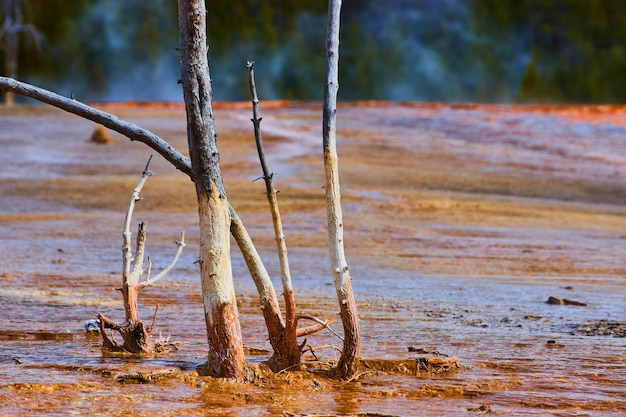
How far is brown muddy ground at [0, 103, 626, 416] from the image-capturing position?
448 centimetres

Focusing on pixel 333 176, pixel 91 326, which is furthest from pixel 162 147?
pixel 91 326

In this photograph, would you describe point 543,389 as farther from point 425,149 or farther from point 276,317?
point 425,149

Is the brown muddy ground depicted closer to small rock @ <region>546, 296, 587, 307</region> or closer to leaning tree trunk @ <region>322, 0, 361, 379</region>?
small rock @ <region>546, 296, 587, 307</region>

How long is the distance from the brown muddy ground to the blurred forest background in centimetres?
1448

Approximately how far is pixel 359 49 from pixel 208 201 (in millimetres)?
Answer: 35820

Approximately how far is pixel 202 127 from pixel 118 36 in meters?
34.8

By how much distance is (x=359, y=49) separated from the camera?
39750mm

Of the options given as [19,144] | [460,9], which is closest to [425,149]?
[19,144]

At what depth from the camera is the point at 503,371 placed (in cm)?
503

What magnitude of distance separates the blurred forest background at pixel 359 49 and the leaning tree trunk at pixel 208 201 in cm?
3126

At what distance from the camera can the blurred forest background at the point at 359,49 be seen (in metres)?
37.0

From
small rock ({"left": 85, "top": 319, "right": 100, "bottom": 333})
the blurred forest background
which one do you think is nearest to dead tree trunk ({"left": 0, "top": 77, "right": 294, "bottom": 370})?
small rock ({"left": 85, "top": 319, "right": 100, "bottom": 333})

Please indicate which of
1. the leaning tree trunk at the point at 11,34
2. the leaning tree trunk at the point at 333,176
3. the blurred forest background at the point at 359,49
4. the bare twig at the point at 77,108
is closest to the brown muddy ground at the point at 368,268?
the leaning tree trunk at the point at 333,176

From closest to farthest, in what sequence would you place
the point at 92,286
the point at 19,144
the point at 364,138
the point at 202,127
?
the point at 202,127
the point at 92,286
the point at 19,144
the point at 364,138
